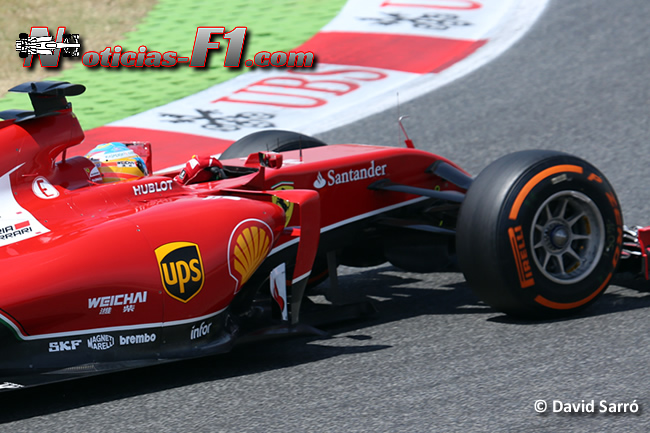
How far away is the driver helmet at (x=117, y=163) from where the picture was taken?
4871 millimetres

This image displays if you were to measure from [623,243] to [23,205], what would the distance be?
3382 millimetres

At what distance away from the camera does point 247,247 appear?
4.57 metres

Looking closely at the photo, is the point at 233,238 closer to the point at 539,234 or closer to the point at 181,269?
the point at 181,269

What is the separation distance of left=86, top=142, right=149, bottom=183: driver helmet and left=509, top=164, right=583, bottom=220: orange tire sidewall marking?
198cm

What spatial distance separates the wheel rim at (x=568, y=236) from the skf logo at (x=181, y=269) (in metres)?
1.78

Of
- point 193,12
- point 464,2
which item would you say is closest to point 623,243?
point 464,2

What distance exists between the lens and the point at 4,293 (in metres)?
3.92

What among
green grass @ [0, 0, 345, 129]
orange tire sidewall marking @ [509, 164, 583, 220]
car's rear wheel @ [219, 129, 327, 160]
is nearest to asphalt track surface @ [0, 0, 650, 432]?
orange tire sidewall marking @ [509, 164, 583, 220]

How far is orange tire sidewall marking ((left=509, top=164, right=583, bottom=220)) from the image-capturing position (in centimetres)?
477

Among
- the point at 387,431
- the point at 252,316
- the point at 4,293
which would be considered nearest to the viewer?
the point at 387,431

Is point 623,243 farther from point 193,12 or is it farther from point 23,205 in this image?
point 193,12

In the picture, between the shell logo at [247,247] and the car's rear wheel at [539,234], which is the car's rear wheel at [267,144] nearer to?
the shell logo at [247,247]

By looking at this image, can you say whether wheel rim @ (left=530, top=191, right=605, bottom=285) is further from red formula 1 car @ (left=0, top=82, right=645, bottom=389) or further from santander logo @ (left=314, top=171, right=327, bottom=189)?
santander logo @ (left=314, top=171, right=327, bottom=189)

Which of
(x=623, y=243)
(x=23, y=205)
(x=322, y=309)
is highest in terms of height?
(x=23, y=205)
